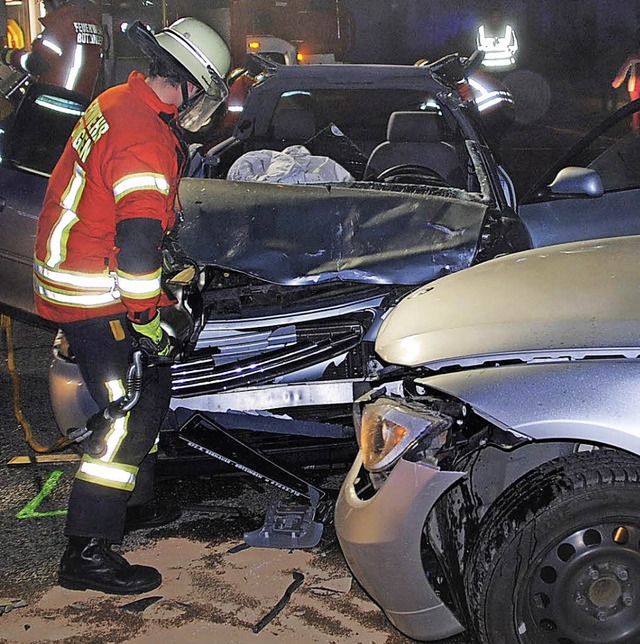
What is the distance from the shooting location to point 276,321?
402 centimetres

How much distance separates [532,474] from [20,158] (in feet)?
11.8

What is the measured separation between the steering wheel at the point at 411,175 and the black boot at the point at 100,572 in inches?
92.6

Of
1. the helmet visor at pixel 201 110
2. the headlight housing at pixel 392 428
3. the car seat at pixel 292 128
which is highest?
the car seat at pixel 292 128

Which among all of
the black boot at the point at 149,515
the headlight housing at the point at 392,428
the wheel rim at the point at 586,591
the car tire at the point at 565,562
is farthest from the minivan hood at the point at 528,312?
the black boot at the point at 149,515

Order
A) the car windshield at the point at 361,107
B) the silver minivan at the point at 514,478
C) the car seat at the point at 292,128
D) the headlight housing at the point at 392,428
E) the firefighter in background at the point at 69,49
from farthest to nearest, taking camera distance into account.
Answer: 1. the firefighter in background at the point at 69,49
2. the car windshield at the point at 361,107
3. the car seat at the point at 292,128
4. the headlight housing at the point at 392,428
5. the silver minivan at the point at 514,478

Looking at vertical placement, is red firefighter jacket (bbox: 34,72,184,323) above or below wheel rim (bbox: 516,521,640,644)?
above

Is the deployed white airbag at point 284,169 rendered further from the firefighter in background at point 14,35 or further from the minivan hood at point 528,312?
the firefighter in background at point 14,35

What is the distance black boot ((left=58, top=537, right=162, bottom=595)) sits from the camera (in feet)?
11.7

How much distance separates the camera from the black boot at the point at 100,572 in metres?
3.58

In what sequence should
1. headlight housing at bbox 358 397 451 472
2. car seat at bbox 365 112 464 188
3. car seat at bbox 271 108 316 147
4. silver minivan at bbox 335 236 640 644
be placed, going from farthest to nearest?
car seat at bbox 271 108 316 147
car seat at bbox 365 112 464 188
headlight housing at bbox 358 397 451 472
silver minivan at bbox 335 236 640 644

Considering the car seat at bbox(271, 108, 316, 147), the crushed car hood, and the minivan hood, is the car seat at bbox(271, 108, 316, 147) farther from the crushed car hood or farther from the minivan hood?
the minivan hood

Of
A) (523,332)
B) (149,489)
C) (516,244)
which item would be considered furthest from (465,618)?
(516,244)

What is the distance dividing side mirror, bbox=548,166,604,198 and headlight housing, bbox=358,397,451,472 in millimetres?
2463

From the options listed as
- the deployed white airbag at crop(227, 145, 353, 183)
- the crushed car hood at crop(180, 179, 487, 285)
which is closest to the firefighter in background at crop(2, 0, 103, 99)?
the deployed white airbag at crop(227, 145, 353, 183)
